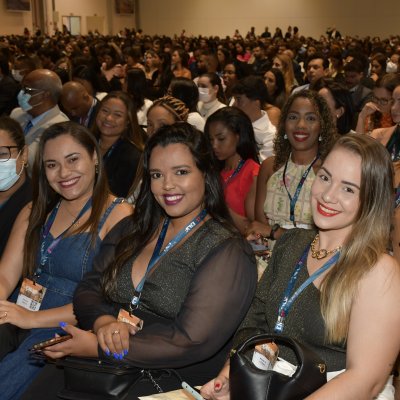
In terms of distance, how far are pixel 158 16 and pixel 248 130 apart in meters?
30.4

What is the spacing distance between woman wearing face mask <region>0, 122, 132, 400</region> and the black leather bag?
56 cm

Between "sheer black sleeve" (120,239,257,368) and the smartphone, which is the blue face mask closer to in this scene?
the smartphone

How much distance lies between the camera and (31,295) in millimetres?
2980

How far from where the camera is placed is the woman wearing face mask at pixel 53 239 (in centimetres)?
285

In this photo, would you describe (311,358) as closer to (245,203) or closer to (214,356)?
(214,356)

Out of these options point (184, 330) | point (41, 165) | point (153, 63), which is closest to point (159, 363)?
point (184, 330)

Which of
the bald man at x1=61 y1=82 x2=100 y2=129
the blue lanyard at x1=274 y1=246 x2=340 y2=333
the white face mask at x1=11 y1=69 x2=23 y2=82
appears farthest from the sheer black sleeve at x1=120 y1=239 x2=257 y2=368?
the white face mask at x1=11 y1=69 x2=23 y2=82

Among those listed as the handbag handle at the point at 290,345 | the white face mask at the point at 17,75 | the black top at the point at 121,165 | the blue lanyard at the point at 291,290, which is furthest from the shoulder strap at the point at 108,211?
the white face mask at the point at 17,75

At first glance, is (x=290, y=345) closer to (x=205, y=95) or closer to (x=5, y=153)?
(x=5, y=153)

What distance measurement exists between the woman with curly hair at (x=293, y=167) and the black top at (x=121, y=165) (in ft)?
3.73

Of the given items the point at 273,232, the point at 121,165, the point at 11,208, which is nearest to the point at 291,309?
the point at 273,232

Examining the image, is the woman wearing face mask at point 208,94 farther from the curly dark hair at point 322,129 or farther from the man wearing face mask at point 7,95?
the curly dark hair at point 322,129

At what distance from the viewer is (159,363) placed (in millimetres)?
2275

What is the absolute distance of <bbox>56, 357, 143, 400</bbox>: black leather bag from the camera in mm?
2215
